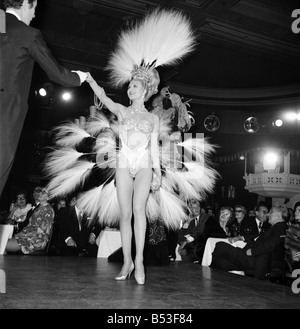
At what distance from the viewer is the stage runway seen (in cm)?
212

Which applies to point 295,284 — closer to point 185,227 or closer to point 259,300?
point 259,300

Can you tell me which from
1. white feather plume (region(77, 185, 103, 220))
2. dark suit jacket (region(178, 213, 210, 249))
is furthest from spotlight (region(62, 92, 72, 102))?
white feather plume (region(77, 185, 103, 220))

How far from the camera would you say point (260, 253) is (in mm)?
4348

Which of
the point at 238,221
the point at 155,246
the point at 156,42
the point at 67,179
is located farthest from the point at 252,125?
the point at 67,179

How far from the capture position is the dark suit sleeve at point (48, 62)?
2305mm

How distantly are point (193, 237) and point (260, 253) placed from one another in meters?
1.93

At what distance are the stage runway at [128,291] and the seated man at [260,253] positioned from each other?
2.73 feet

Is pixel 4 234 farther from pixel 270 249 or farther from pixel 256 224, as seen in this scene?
pixel 256 224

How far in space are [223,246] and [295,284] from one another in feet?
4.76

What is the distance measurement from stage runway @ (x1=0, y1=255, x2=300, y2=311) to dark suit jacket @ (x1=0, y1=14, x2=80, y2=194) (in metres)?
0.75

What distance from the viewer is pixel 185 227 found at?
21.2 ft

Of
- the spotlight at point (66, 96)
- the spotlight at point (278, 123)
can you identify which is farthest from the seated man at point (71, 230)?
the spotlight at point (278, 123)

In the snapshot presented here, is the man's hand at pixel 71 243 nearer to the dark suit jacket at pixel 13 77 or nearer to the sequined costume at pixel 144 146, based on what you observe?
the sequined costume at pixel 144 146
